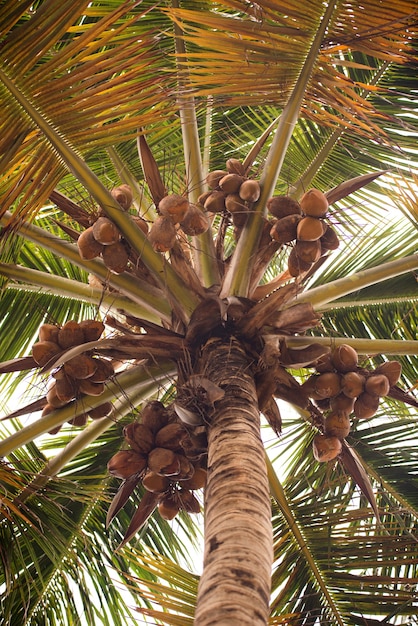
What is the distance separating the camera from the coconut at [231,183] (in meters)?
3.16

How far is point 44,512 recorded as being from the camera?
11.7ft

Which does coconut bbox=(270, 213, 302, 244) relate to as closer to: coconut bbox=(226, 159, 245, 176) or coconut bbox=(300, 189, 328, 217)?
coconut bbox=(300, 189, 328, 217)

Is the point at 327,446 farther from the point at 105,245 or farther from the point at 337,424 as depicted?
the point at 105,245

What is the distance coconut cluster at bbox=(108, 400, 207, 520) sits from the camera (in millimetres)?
2758

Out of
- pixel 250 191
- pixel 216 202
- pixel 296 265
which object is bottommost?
pixel 296 265

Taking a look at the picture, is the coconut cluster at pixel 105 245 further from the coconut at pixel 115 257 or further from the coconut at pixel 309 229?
the coconut at pixel 309 229

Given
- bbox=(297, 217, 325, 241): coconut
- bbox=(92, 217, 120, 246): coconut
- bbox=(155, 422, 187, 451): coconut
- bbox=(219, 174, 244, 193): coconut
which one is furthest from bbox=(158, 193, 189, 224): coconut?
bbox=(155, 422, 187, 451): coconut

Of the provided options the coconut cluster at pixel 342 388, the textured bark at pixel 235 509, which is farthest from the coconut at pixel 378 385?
the textured bark at pixel 235 509

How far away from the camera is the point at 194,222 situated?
306 centimetres

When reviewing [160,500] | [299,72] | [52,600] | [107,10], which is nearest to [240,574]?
[160,500]

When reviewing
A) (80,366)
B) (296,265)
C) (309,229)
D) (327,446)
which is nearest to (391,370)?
(327,446)

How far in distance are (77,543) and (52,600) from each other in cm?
32

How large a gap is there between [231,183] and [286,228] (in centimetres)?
43

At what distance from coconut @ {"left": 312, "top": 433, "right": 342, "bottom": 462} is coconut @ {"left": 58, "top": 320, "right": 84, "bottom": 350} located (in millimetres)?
1079
